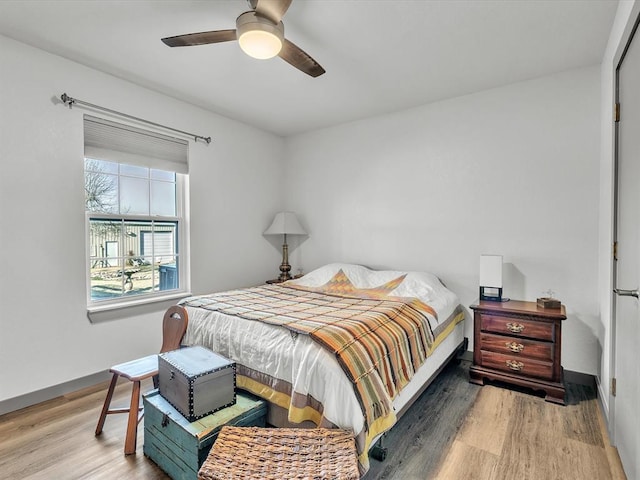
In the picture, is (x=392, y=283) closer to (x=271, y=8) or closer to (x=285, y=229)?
(x=285, y=229)

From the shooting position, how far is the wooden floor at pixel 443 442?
5.68 ft

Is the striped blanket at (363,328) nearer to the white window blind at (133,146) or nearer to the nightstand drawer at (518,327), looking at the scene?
the nightstand drawer at (518,327)

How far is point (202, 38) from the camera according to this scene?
6.30ft

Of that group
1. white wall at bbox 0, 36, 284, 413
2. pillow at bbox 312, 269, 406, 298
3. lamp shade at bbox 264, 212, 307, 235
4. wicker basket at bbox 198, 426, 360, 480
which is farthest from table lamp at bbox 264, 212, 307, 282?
wicker basket at bbox 198, 426, 360, 480

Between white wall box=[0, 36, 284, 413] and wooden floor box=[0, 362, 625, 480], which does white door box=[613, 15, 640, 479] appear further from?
white wall box=[0, 36, 284, 413]

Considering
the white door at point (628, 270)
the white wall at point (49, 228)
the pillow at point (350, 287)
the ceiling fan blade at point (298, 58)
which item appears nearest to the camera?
the white door at point (628, 270)

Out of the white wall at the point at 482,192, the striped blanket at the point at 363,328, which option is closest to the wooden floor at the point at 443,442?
the striped blanket at the point at 363,328

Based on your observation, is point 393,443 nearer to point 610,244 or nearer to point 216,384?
point 216,384

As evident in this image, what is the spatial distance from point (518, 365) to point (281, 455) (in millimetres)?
2045

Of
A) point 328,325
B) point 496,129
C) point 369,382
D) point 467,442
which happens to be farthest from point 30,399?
point 496,129

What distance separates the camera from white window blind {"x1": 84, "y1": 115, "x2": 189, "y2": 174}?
2.79 meters

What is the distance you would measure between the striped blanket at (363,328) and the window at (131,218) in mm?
894

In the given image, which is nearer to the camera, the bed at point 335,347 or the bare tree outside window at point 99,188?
the bed at point 335,347

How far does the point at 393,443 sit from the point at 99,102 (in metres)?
3.31
